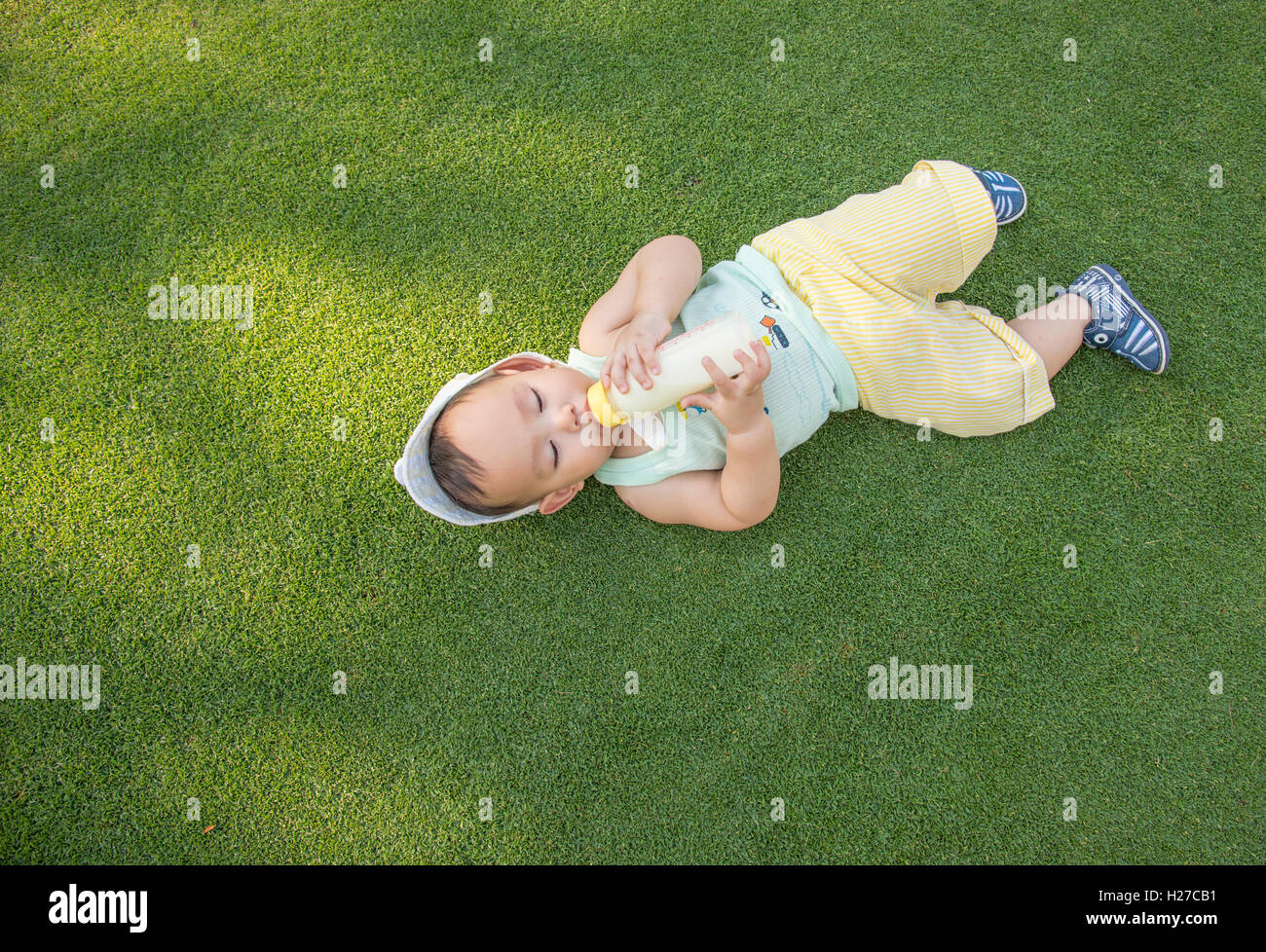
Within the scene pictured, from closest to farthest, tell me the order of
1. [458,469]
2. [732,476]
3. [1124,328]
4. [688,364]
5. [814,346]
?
[688,364], [458,469], [732,476], [814,346], [1124,328]

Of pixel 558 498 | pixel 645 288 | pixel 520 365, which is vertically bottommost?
pixel 558 498

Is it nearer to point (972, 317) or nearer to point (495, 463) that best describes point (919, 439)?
point (972, 317)

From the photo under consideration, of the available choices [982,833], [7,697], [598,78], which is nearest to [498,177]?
[598,78]

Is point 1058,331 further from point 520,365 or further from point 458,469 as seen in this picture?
point 458,469

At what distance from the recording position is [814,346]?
8.07 feet

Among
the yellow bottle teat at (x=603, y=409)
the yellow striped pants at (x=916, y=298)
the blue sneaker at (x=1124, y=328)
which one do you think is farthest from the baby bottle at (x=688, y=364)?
the blue sneaker at (x=1124, y=328)

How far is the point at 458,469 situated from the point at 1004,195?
213 cm

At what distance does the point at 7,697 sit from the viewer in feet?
8.57

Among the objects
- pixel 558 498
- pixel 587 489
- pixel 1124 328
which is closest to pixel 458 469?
pixel 558 498

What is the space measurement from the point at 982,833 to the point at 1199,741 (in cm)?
80

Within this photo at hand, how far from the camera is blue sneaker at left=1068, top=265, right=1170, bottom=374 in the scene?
263cm

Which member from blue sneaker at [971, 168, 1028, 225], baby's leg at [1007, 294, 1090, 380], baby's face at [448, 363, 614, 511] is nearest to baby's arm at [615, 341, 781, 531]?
baby's face at [448, 363, 614, 511]

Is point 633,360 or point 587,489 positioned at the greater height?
point 633,360

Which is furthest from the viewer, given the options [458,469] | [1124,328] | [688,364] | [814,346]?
[1124,328]
